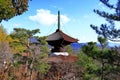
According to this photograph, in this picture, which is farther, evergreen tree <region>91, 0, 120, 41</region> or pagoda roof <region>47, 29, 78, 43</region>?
pagoda roof <region>47, 29, 78, 43</region>

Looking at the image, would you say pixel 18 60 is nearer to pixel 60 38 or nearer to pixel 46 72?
pixel 46 72

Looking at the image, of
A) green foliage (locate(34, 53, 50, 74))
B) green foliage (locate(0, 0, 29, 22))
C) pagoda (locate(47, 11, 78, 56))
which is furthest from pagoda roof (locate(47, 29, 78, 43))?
green foliage (locate(0, 0, 29, 22))

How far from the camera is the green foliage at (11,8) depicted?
1330 centimetres

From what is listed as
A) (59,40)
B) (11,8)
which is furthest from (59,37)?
(11,8)

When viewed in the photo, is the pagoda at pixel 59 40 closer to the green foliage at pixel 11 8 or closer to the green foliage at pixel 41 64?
the green foliage at pixel 41 64

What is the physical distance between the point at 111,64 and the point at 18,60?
14997mm

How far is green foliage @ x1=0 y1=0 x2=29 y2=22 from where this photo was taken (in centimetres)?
1330

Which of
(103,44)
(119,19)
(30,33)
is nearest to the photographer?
(119,19)

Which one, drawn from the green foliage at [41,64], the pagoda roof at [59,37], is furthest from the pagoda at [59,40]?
the green foliage at [41,64]

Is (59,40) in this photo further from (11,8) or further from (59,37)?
(11,8)

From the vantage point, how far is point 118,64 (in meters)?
12.2

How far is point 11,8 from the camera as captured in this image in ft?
45.3

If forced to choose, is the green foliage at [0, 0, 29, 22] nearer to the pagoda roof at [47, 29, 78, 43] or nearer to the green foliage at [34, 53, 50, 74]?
the green foliage at [34, 53, 50, 74]

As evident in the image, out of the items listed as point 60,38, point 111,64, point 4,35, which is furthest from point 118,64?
point 4,35
